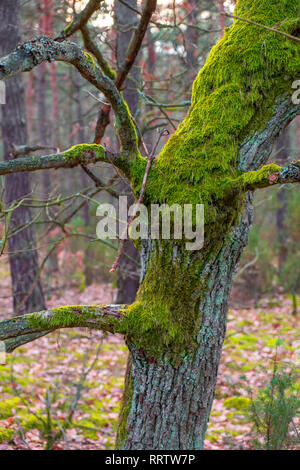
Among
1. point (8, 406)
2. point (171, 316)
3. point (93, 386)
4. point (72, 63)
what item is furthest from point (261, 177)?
point (93, 386)

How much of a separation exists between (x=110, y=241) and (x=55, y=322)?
545 cm

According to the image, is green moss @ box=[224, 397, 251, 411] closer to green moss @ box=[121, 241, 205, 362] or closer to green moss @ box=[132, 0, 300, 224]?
green moss @ box=[121, 241, 205, 362]

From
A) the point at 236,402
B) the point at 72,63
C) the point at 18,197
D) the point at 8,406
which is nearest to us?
the point at 72,63

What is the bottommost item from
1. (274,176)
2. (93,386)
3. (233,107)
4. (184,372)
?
(93,386)

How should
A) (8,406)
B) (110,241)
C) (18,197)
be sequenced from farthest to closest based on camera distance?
(110,241)
(18,197)
(8,406)

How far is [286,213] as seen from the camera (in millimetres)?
10586

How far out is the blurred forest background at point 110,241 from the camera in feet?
15.0

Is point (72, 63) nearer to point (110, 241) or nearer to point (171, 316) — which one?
point (171, 316)

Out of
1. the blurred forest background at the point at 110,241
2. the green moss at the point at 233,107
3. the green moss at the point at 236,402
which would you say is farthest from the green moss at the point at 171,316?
the green moss at the point at 236,402

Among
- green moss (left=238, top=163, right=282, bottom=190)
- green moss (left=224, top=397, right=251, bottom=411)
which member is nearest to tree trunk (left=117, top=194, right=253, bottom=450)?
green moss (left=238, top=163, right=282, bottom=190)

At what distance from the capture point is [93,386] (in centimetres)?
598

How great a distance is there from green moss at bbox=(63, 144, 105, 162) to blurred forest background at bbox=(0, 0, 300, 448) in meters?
0.25

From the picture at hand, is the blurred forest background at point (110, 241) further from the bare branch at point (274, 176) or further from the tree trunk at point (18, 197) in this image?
the bare branch at point (274, 176)
